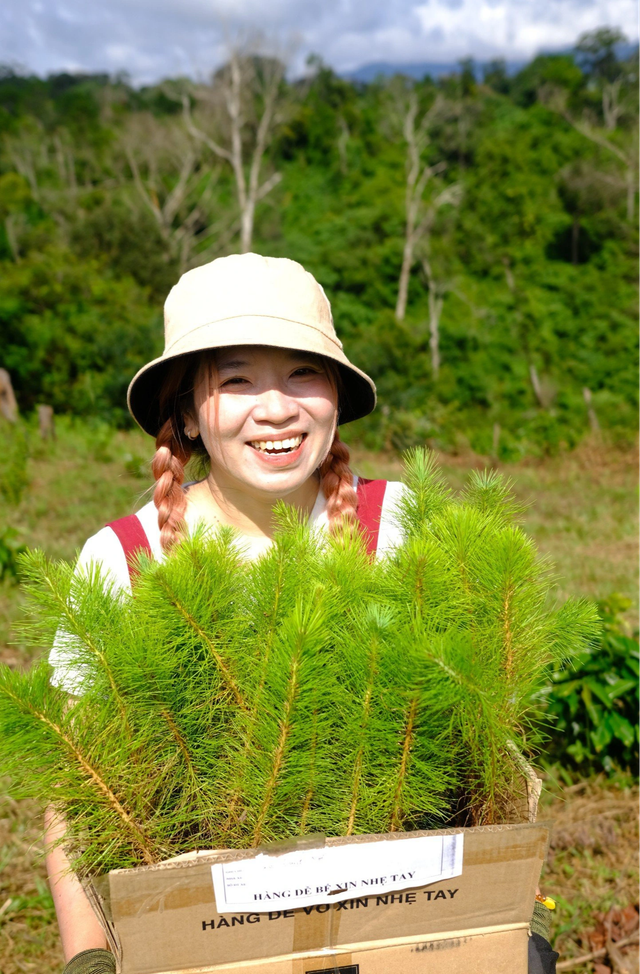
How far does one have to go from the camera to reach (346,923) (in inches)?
33.4

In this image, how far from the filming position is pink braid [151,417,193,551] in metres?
1.67

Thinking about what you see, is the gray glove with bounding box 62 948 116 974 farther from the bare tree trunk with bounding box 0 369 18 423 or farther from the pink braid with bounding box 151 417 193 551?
the bare tree trunk with bounding box 0 369 18 423

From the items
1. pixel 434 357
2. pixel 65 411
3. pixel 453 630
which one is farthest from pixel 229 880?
pixel 434 357

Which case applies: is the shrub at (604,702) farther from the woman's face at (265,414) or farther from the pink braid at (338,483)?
the woman's face at (265,414)

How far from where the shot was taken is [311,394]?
1.56 meters

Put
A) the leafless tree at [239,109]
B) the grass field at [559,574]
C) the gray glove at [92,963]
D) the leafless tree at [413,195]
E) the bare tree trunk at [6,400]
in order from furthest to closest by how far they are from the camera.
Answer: the leafless tree at [413,195]
the leafless tree at [239,109]
the bare tree trunk at [6,400]
the grass field at [559,574]
the gray glove at [92,963]

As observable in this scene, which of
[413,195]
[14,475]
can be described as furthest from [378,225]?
[14,475]

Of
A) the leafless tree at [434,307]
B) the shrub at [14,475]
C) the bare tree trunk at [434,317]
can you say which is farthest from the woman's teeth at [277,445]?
the bare tree trunk at [434,317]

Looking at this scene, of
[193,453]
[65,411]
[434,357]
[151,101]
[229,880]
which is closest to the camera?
[229,880]

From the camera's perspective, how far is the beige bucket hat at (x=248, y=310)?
4.67 feet

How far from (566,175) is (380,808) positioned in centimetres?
3867

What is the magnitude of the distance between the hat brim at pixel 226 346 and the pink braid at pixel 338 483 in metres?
0.11

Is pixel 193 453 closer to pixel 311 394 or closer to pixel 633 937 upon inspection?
pixel 311 394

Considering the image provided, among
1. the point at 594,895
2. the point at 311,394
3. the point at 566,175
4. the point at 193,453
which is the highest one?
the point at 566,175
